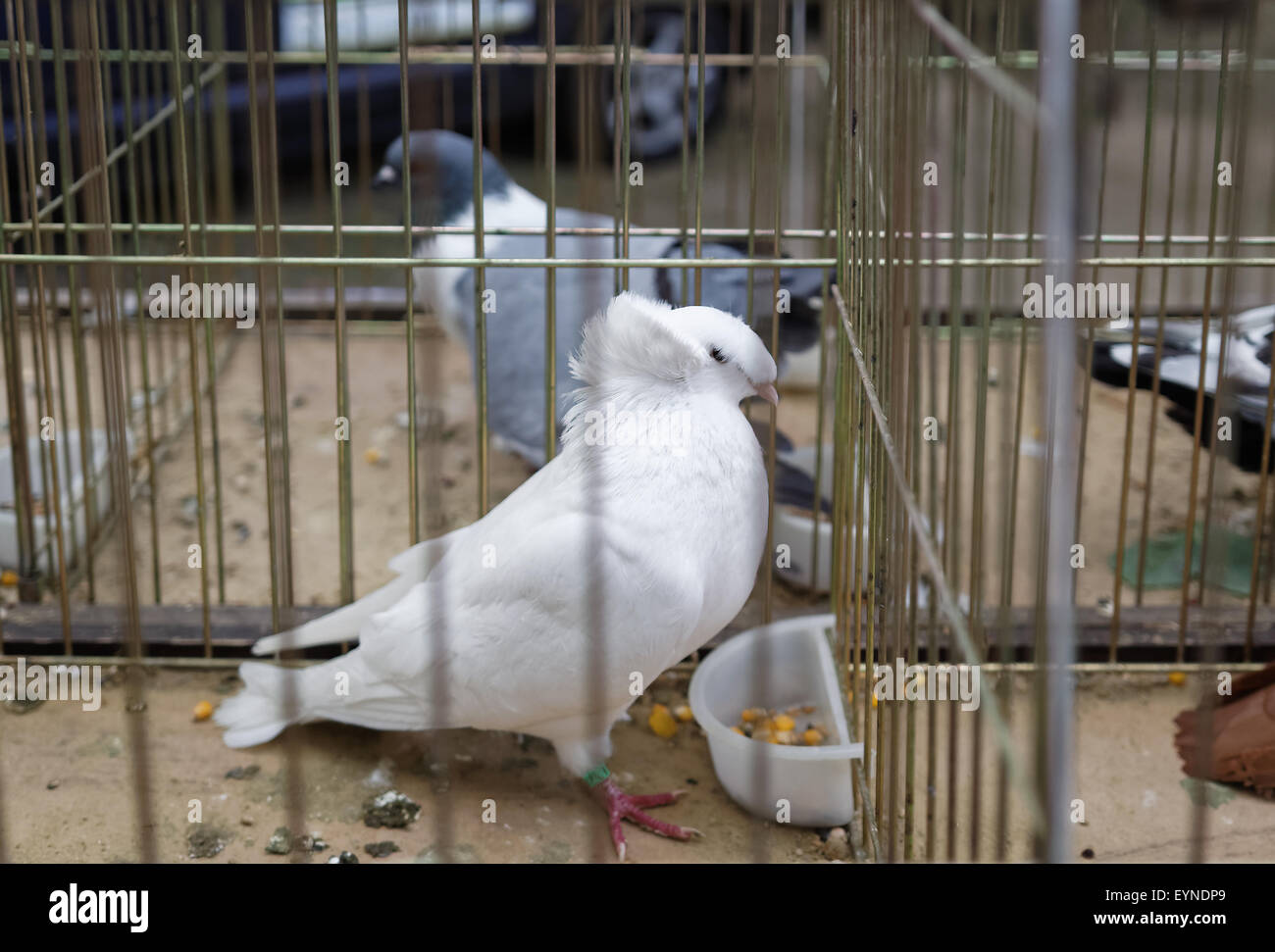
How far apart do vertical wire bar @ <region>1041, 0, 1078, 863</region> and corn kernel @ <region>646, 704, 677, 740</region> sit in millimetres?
1815

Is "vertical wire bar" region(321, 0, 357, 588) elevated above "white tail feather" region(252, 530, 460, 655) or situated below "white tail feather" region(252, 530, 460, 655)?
above

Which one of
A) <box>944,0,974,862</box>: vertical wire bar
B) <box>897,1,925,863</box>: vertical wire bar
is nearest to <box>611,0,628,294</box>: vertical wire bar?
<box>897,1,925,863</box>: vertical wire bar

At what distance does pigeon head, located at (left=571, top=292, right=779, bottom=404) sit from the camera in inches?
88.9

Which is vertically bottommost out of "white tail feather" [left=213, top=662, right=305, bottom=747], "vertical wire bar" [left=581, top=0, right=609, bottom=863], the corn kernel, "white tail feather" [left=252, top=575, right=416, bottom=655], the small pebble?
the small pebble

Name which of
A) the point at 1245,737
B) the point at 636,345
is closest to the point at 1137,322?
the point at 1245,737

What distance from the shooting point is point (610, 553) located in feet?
7.29

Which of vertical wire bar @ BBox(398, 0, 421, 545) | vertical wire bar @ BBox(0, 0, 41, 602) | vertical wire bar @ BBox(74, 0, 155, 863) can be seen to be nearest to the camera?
vertical wire bar @ BBox(74, 0, 155, 863)

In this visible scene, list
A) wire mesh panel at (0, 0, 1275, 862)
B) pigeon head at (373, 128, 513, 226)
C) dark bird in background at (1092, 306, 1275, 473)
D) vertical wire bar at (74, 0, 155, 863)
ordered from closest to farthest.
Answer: wire mesh panel at (0, 0, 1275, 862) < vertical wire bar at (74, 0, 155, 863) < dark bird in background at (1092, 306, 1275, 473) < pigeon head at (373, 128, 513, 226)

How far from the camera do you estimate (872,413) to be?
2.10m

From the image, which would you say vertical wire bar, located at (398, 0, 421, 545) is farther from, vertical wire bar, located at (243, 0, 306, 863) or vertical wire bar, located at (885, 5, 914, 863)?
vertical wire bar, located at (885, 5, 914, 863)

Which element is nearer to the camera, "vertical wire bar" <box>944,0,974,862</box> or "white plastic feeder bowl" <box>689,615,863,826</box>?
"vertical wire bar" <box>944,0,974,862</box>

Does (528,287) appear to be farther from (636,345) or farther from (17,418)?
(636,345)

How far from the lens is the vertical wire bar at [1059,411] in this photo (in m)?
1.00
